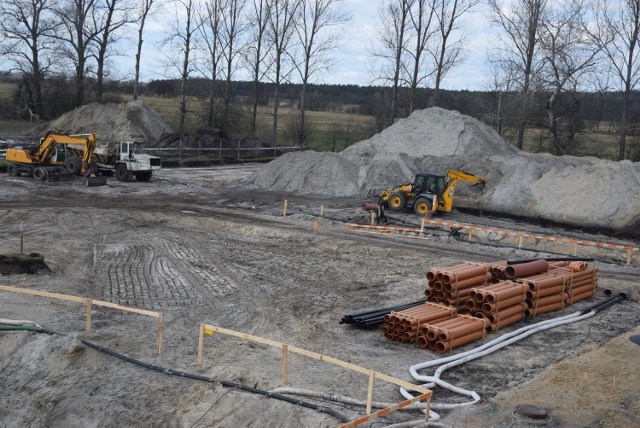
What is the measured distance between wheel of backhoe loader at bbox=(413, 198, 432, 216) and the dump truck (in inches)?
572

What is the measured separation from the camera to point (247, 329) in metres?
14.5

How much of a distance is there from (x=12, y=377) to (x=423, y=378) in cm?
715

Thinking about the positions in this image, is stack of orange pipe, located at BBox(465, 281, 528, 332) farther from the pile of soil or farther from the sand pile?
the sand pile

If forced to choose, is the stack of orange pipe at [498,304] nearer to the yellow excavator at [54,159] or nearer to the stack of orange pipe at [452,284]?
the stack of orange pipe at [452,284]

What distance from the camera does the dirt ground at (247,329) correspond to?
1078 cm

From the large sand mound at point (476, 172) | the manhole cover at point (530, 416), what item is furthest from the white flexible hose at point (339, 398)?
the large sand mound at point (476, 172)

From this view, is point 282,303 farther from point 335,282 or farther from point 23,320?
point 23,320

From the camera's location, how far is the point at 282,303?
645 inches

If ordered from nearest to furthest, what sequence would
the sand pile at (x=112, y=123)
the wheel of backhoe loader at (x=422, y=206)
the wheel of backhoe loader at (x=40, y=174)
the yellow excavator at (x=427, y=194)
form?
the wheel of backhoe loader at (x=422, y=206), the yellow excavator at (x=427, y=194), the wheel of backhoe loader at (x=40, y=174), the sand pile at (x=112, y=123)

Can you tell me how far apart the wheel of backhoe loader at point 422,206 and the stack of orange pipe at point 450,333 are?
15.1 metres

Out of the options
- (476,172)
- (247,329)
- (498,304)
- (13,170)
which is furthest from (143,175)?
(498,304)

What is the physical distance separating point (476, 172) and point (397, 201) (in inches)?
358

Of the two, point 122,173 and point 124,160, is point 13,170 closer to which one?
point 122,173

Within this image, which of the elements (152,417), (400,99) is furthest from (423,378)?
(400,99)
